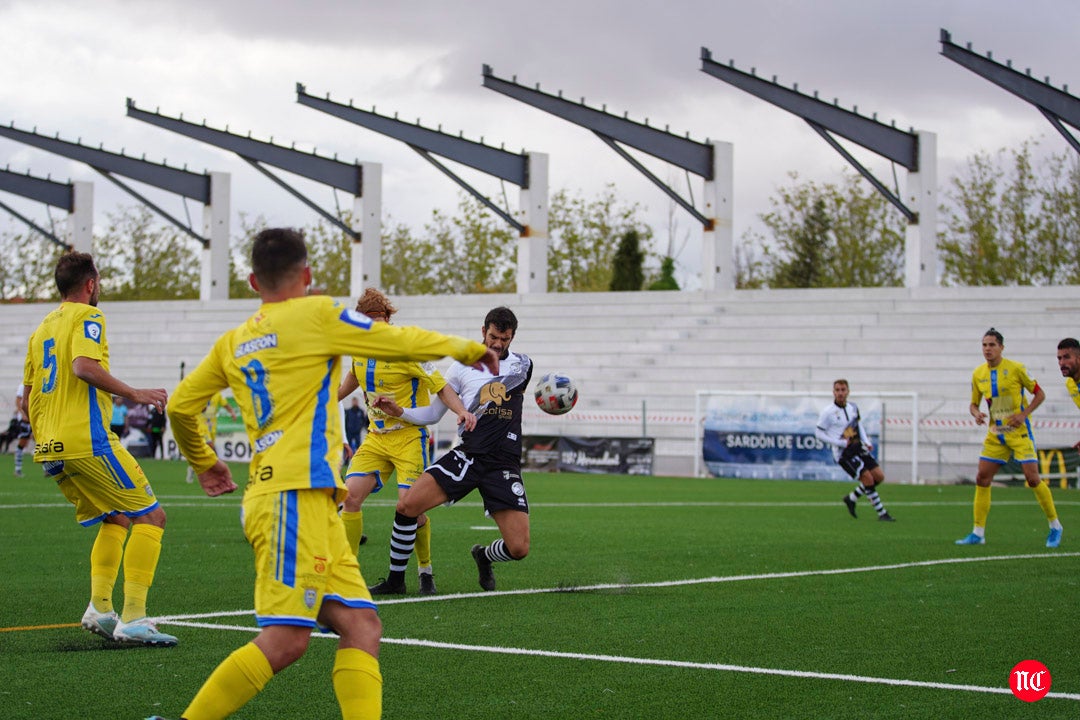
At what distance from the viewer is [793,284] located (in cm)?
6562

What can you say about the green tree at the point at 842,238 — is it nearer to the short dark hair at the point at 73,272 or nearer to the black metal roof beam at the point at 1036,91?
the black metal roof beam at the point at 1036,91

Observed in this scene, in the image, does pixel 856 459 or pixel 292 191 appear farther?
pixel 292 191

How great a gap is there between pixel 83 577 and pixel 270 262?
22.2 ft

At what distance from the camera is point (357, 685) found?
4.64 metres

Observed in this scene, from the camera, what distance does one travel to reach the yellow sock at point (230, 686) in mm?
4480

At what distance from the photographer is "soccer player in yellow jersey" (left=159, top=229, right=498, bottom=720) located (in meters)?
4.61

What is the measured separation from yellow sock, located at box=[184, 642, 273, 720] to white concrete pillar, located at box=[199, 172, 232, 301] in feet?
139

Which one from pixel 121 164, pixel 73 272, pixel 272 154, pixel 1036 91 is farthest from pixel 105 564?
pixel 121 164

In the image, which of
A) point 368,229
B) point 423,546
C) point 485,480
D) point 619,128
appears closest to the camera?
point 485,480

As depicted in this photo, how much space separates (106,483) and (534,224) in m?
33.4

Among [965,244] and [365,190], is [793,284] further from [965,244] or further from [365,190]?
[365,190]

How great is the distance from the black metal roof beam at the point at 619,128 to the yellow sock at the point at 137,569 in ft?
100

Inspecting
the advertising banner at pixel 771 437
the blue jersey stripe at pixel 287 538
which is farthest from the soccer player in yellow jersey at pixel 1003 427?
the advertising banner at pixel 771 437

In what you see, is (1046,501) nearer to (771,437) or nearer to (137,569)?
(137,569)
